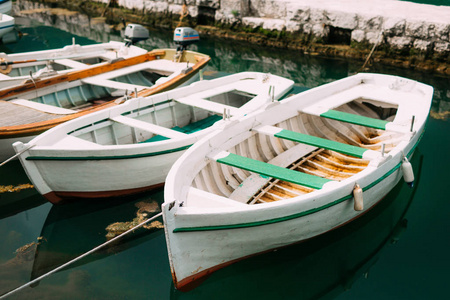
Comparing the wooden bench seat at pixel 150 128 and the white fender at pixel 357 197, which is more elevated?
the wooden bench seat at pixel 150 128

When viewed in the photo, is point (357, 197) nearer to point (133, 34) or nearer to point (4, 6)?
point (133, 34)

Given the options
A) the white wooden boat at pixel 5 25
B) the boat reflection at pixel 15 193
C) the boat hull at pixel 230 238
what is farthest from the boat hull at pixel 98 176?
the white wooden boat at pixel 5 25

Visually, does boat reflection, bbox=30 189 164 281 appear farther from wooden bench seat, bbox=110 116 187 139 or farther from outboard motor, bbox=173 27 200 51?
outboard motor, bbox=173 27 200 51

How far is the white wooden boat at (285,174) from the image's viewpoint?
4031mm

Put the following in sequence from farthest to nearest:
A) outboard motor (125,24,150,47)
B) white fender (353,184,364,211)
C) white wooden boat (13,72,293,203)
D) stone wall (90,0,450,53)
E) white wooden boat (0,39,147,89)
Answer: stone wall (90,0,450,53) < outboard motor (125,24,150,47) < white wooden boat (0,39,147,89) < white wooden boat (13,72,293,203) < white fender (353,184,364,211)

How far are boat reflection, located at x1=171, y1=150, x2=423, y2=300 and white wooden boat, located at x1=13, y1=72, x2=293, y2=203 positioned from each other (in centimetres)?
170

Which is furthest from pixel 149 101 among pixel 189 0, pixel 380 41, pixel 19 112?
pixel 189 0

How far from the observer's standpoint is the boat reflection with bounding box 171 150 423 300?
454cm

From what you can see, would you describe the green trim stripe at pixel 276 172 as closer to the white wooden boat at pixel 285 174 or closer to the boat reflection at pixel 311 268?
the white wooden boat at pixel 285 174

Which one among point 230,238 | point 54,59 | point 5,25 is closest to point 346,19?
point 54,59

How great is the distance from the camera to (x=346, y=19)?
39.3 ft

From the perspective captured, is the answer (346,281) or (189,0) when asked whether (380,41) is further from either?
(346,281)

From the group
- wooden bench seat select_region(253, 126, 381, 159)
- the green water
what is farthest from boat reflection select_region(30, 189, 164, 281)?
wooden bench seat select_region(253, 126, 381, 159)

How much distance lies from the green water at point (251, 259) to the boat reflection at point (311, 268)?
10 mm
